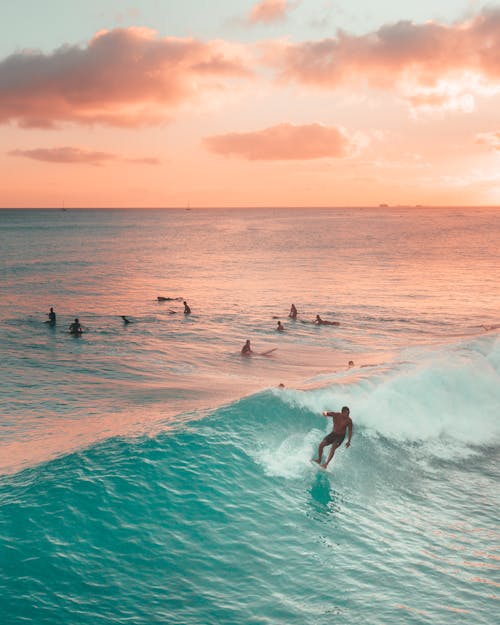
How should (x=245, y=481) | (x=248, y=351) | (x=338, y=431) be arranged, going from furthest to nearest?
(x=248, y=351) < (x=338, y=431) < (x=245, y=481)

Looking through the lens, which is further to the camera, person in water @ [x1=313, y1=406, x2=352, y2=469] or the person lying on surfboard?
the person lying on surfboard

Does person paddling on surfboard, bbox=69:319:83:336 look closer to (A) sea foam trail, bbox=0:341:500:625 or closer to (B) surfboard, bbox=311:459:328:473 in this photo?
(A) sea foam trail, bbox=0:341:500:625

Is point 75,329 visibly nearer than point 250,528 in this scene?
No

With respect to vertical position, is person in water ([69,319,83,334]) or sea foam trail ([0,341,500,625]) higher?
person in water ([69,319,83,334])

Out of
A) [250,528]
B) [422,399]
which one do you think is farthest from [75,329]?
[250,528]

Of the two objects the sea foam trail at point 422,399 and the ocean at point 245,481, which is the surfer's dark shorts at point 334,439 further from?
the sea foam trail at point 422,399

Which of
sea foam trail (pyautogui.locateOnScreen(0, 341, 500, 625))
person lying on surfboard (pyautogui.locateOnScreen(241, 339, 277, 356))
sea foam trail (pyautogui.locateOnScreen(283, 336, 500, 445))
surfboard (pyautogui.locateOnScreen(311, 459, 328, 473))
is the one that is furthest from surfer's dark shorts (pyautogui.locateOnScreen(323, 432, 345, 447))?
person lying on surfboard (pyautogui.locateOnScreen(241, 339, 277, 356))

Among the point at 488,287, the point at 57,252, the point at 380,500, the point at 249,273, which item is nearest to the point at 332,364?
the point at 380,500

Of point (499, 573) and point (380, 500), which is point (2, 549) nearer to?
point (380, 500)

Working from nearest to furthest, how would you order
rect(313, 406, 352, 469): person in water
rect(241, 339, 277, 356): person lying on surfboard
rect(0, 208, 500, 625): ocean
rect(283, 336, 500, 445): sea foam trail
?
rect(0, 208, 500, 625): ocean < rect(313, 406, 352, 469): person in water < rect(283, 336, 500, 445): sea foam trail < rect(241, 339, 277, 356): person lying on surfboard

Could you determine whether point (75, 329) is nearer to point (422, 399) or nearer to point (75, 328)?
point (75, 328)

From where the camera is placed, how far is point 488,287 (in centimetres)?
5769

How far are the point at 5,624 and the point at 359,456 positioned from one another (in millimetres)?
10666

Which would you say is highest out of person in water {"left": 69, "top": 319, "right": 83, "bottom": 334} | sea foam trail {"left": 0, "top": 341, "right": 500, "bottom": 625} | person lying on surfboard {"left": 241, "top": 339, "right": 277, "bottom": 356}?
person in water {"left": 69, "top": 319, "right": 83, "bottom": 334}
